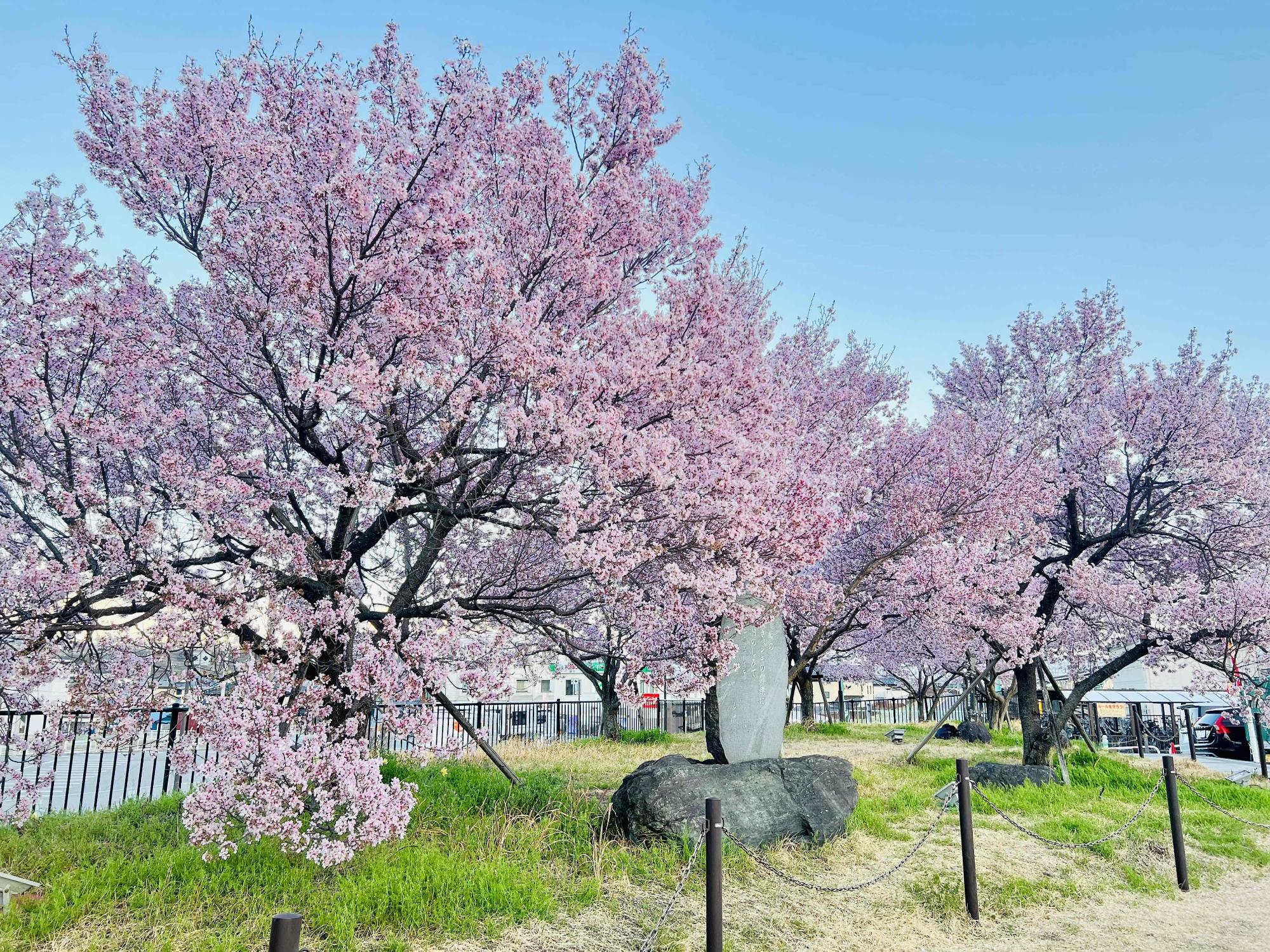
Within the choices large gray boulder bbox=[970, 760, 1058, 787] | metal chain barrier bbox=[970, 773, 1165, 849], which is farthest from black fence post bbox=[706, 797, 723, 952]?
large gray boulder bbox=[970, 760, 1058, 787]

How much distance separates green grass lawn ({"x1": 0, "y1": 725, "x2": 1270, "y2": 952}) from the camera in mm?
5160

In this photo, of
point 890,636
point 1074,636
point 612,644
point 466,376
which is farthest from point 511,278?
point 890,636

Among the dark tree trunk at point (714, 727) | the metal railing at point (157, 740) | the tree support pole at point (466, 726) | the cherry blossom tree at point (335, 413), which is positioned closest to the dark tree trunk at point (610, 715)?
the metal railing at point (157, 740)

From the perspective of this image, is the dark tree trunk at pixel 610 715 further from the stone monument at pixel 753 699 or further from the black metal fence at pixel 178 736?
the stone monument at pixel 753 699

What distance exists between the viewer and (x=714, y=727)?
9.52m

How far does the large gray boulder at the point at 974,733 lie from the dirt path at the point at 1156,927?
11933mm

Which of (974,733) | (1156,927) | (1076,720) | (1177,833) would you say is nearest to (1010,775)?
(1076,720)

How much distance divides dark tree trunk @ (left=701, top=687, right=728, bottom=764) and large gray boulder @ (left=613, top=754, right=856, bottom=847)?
891 mm

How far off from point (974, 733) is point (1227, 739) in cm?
675

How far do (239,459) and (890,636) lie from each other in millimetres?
20048

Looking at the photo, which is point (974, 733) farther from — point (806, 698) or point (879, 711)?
point (879, 711)

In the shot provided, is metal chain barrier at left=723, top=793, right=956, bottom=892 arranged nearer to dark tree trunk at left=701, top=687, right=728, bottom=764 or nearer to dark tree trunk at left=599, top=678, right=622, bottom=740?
dark tree trunk at left=701, top=687, right=728, bottom=764

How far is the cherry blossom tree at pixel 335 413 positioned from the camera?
5.95 meters

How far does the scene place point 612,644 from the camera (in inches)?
353
